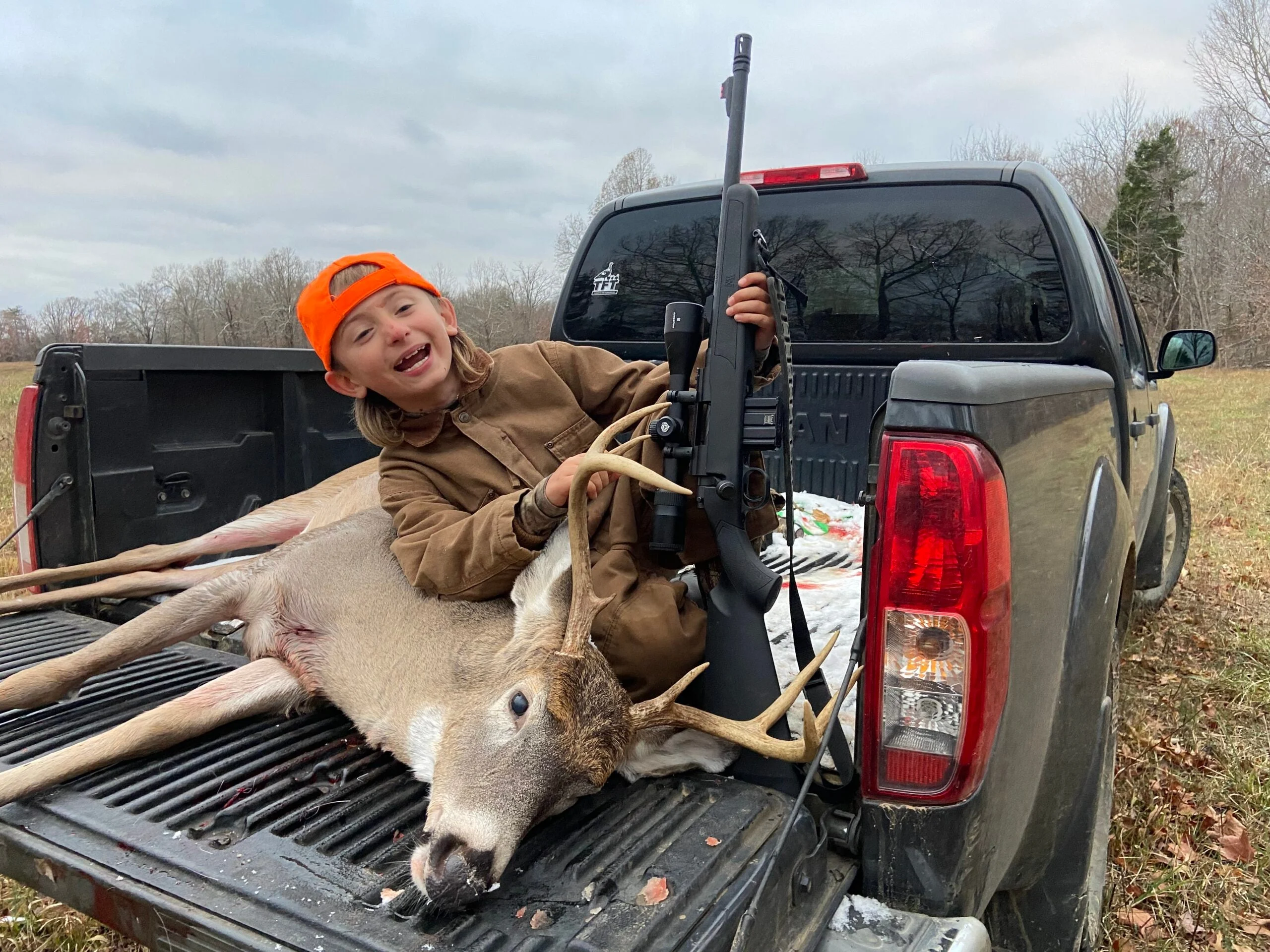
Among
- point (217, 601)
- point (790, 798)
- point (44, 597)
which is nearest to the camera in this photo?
point (790, 798)

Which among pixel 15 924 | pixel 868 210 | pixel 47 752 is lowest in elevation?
pixel 15 924

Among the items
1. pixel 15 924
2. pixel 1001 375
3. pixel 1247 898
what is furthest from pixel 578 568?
pixel 1247 898

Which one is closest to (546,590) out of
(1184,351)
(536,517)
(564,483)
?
(536,517)

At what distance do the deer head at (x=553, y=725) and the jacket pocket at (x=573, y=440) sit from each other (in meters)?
0.56

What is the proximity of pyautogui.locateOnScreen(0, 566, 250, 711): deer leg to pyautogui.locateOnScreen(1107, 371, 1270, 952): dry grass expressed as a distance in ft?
10.4

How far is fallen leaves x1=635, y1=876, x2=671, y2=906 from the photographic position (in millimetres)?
1690

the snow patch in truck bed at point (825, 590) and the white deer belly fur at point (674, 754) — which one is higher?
the snow patch in truck bed at point (825, 590)

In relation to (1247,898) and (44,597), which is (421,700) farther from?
(1247,898)

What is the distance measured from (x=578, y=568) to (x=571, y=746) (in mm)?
421

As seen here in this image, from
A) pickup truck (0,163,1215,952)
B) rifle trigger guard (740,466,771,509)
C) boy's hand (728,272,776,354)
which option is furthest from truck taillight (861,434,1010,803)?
boy's hand (728,272,776,354)

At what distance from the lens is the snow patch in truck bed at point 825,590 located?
9.27 ft

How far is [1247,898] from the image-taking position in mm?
3109

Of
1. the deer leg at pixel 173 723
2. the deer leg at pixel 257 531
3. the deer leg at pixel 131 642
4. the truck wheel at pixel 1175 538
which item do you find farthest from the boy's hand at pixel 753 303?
the truck wheel at pixel 1175 538

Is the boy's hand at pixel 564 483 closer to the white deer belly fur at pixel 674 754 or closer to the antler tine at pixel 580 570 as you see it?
the antler tine at pixel 580 570
